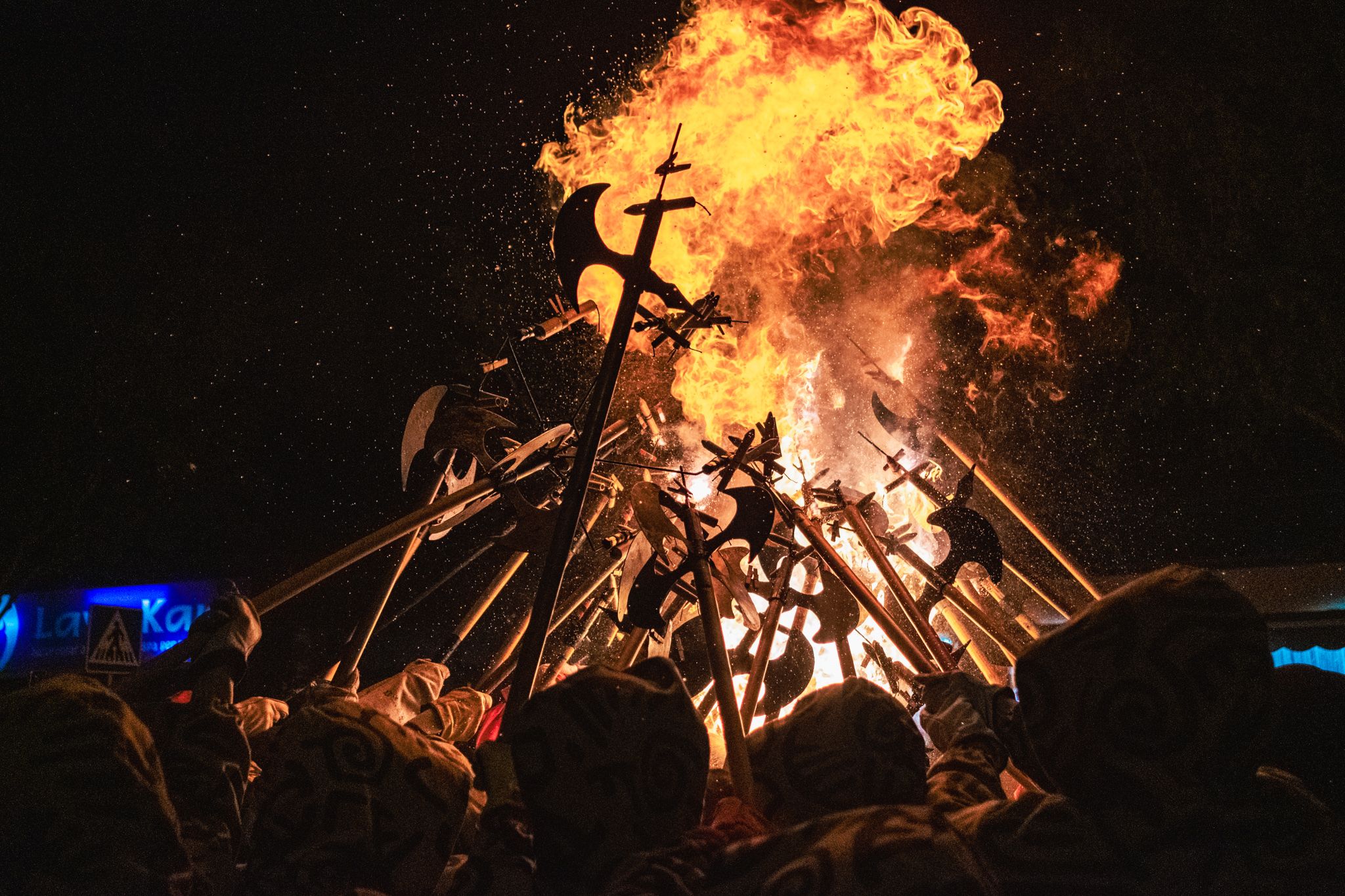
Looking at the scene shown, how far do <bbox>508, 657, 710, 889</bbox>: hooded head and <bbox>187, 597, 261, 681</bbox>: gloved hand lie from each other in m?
1.21

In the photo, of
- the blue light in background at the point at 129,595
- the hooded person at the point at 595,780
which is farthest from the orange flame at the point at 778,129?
the blue light in background at the point at 129,595

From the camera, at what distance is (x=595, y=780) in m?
1.90

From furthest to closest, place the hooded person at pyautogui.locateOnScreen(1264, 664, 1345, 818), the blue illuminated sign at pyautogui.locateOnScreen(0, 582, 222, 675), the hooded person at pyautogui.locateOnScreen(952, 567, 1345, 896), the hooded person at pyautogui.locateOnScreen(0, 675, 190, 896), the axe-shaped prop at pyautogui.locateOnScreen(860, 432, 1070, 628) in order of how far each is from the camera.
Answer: the blue illuminated sign at pyautogui.locateOnScreen(0, 582, 222, 675) → the axe-shaped prop at pyautogui.locateOnScreen(860, 432, 1070, 628) → the hooded person at pyautogui.locateOnScreen(1264, 664, 1345, 818) → the hooded person at pyautogui.locateOnScreen(0, 675, 190, 896) → the hooded person at pyautogui.locateOnScreen(952, 567, 1345, 896)

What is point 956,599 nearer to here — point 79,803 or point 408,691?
point 408,691

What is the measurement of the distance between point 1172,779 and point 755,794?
3.18 feet

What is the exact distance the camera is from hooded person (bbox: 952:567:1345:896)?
167 centimetres

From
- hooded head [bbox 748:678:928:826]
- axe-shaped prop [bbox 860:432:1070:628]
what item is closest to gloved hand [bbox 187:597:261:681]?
hooded head [bbox 748:678:928:826]

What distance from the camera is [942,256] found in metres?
9.88

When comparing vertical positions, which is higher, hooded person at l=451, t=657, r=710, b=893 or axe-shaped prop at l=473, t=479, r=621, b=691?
axe-shaped prop at l=473, t=479, r=621, b=691

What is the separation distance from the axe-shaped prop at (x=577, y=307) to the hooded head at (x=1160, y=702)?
4.66ft

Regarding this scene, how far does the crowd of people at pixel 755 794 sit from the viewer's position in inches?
66.4

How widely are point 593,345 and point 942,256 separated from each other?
4.14m

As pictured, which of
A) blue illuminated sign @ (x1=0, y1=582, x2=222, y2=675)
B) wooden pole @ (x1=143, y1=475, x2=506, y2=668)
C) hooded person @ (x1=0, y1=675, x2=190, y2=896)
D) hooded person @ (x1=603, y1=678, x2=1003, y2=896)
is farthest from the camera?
blue illuminated sign @ (x1=0, y1=582, x2=222, y2=675)

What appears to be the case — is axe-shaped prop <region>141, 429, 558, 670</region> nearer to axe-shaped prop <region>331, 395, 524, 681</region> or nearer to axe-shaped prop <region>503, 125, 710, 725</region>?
axe-shaped prop <region>331, 395, 524, 681</region>
